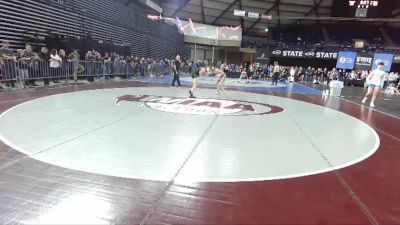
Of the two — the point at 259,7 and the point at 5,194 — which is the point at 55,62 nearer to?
the point at 5,194

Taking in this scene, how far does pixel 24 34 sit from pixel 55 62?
1995 mm

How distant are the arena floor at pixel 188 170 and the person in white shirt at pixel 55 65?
5.93 meters

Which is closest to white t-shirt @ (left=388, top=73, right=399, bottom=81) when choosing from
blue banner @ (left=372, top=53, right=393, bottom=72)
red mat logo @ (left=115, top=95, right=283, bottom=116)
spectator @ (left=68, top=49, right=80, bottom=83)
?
blue banner @ (left=372, top=53, right=393, bottom=72)

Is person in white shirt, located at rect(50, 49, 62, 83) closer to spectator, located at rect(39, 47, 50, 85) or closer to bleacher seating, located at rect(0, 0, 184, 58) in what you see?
spectator, located at rect(39, 47, 50, 85)

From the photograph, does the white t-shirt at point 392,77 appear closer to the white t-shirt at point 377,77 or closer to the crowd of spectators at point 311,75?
the crowd of spectators at point 311,75

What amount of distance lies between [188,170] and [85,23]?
1720 cm

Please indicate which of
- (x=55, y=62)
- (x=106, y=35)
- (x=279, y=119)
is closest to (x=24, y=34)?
(x=55, y=62)

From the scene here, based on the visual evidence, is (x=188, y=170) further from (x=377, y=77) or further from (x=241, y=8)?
(x=241, y=8)

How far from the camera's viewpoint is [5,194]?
124 inches

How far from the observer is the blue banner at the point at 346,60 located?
3008 centimetres

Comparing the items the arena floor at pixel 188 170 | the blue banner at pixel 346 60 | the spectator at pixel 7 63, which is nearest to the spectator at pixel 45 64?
the spectator at pixel 7 63

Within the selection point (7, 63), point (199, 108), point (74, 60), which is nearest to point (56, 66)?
point (74, 60)

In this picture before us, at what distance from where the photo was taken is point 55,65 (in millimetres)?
13281

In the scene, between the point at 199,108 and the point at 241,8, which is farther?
the point at 241,8
